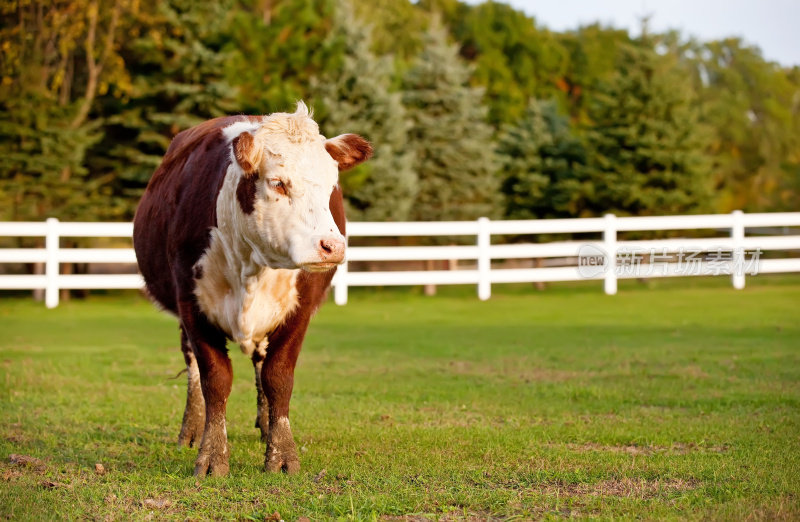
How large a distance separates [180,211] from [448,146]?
61.6 feet

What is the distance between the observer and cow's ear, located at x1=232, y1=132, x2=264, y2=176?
4.68 metres

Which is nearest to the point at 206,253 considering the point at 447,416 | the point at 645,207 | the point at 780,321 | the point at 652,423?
the point at 447,416

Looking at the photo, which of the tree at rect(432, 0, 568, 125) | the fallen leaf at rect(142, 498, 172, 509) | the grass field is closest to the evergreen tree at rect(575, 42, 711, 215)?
the grass field

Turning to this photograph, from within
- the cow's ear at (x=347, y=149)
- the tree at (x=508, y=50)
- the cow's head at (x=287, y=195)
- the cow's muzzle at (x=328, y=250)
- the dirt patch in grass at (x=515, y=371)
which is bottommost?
the dirt patch in grass at (x=515, y=371)

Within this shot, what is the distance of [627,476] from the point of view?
474 cm

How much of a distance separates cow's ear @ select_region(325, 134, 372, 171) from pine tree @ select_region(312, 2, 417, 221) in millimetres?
16231

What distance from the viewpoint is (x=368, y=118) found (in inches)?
893

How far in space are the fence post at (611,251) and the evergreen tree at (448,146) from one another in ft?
21.3

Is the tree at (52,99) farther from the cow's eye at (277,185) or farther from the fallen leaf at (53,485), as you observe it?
the cow's eye at (277,185)

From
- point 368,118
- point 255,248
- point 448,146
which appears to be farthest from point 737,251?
point 255,248

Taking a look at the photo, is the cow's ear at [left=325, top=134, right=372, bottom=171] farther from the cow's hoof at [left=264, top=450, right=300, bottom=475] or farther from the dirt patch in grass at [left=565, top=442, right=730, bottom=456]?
the dirt patch in grass at [left=565, top=442, right=730, bottom=456]

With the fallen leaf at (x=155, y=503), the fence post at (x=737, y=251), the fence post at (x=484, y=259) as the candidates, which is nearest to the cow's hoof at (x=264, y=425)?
the fallen leaf at (x=155, y=503)

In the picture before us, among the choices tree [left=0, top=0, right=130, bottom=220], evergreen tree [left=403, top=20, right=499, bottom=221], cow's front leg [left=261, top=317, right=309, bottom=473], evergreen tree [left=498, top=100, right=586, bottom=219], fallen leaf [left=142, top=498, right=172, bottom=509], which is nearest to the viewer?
fallen leaf [left=142, top=498, right=172, bottom=509]

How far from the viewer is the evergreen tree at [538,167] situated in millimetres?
23531
